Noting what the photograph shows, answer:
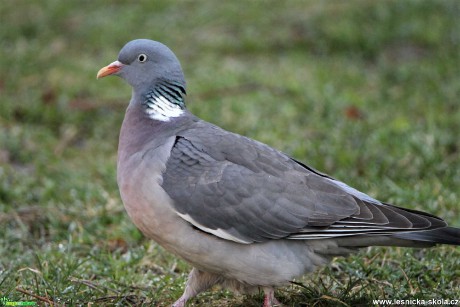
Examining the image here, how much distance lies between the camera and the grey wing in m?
4.25

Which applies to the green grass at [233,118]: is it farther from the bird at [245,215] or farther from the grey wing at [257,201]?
the grey wing at [257,201]

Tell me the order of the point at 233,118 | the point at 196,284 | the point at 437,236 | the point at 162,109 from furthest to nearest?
the point at 233,118 < the point at 162,109 < the point at 196,284 < the point at 437,236

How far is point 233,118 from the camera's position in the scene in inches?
304

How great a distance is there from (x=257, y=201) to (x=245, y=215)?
0.10 meters

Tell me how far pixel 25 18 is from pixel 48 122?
2.48 metres

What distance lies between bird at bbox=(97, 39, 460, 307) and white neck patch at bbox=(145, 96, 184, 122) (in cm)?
23

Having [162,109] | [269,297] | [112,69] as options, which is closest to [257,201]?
[269,297]

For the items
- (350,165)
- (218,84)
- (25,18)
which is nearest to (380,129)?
(350,165)

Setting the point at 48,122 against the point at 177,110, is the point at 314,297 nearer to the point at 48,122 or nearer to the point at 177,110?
the point at 177,110

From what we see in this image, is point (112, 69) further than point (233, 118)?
No

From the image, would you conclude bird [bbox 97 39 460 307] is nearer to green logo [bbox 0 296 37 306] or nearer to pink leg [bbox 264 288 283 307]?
pink leg [bbox 264 288 283 307]

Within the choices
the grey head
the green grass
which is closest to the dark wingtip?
the green grass

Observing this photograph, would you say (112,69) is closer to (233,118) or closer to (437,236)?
(437,236)

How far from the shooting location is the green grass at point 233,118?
4.86 m
